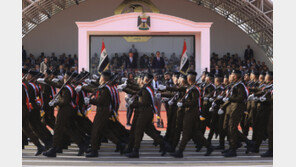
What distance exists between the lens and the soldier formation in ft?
29.5

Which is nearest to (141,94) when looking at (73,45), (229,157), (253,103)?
(229,157)

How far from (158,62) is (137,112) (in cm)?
1228

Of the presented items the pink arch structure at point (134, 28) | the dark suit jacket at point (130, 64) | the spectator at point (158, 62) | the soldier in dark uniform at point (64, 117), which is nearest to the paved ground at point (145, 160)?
the soldier in dark uniform at point (64, 117)

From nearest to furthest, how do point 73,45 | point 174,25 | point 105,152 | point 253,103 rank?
point 105,152, point 253,103, point 174,25, point 73,45

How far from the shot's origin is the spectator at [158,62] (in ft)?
70.2

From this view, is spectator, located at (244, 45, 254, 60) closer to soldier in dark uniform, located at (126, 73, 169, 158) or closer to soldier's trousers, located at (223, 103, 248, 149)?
soldier's trousers, located at (223, 103, 248, 149)

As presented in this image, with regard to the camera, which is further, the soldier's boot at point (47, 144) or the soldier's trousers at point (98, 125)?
the soldier's boot at point (47, 144)

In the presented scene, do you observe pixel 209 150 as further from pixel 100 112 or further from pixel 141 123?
pixel 100 112

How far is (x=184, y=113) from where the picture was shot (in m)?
9.31

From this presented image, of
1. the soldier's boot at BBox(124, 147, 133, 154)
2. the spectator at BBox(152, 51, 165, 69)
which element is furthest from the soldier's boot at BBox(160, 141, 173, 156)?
the spectator at BBox(152, 51, 165, 69)

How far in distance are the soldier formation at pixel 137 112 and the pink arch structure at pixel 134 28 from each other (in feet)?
33.6

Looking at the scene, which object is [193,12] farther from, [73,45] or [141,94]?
[141,94]

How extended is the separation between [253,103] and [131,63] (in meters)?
11.7

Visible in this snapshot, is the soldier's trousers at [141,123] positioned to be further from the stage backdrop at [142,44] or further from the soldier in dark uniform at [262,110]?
the stage backdrop at [142,44]
